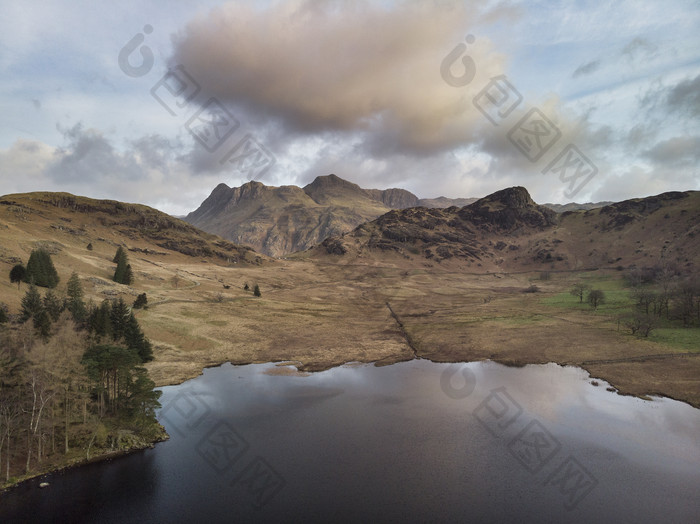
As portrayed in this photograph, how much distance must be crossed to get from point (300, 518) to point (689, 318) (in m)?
109

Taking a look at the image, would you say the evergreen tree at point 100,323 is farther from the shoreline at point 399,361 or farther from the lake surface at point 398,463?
the lake surface at point 398,463

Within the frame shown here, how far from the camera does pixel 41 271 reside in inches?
3474

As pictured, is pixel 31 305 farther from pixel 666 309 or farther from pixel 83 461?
pixel 666 309

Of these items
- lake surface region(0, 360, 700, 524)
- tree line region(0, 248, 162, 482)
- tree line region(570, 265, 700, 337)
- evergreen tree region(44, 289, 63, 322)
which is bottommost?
tree line region(570, 265, 700, 337)

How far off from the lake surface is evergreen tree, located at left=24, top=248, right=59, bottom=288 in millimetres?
55957

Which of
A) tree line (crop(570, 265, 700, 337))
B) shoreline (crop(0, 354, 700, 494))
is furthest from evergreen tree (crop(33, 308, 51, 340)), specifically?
tree line (crop(570, 265, 700, 337))

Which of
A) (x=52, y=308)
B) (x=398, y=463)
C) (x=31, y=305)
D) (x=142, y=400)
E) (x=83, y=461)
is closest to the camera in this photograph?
(x=398, y=463)

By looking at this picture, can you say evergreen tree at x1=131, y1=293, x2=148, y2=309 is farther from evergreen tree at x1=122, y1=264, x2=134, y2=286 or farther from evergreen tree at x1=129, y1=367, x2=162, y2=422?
evergreen tree at x1=129, y1=367, x2=162, y2=422

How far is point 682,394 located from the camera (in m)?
56.4

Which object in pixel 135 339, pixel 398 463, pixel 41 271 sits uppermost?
pixel 41 271

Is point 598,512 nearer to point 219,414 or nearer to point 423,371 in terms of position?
point 423,371

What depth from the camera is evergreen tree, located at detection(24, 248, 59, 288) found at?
284 feet

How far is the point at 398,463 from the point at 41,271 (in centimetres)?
9751

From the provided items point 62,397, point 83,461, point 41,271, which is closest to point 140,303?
point 41,271
